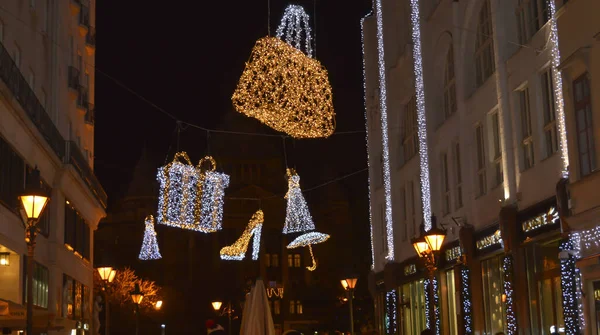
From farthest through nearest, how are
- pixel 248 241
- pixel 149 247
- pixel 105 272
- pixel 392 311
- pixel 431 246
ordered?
pixel 149 247
pixel 248 241
pixel 392 311
pixel 105 272
pixel 431 246

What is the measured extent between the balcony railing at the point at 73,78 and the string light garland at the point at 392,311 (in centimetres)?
1572

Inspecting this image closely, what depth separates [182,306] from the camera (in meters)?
82.1

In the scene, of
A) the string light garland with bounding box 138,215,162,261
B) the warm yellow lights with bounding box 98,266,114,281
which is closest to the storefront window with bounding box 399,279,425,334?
the warm yellow lights with bounding box 98,266,114,281

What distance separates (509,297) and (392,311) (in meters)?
16.4

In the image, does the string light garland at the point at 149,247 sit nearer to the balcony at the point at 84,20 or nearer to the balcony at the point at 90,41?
the balcony at the point at 90,41

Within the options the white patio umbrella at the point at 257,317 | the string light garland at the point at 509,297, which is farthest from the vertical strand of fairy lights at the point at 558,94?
the white patio umbrella at the point at 257,317

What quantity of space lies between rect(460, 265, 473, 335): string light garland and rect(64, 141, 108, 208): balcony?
14258 millimetres

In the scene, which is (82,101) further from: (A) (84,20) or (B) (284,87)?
(B) (284,87)

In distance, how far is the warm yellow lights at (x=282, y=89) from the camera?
23406 mm

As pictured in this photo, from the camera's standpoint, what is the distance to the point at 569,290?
63.7 ft

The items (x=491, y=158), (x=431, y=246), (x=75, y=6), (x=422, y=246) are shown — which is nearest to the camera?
(x=431, y=246)

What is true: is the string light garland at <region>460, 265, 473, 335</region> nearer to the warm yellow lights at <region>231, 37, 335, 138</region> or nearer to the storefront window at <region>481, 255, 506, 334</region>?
the storefront window at <region>481, 255, 506, 334</region>

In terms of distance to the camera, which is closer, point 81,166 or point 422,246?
point 422,246

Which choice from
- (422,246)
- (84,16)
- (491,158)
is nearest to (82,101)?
(84,16)
